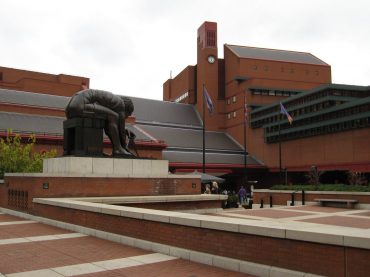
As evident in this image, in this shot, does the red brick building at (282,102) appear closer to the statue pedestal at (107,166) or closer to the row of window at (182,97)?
the row of window at (182,97)

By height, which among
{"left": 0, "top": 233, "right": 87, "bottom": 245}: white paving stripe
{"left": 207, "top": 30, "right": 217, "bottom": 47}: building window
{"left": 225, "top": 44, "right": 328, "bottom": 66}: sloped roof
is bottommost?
{"left": 0, "top": 233, "right": 87, "bottom": 245}: white paving stripe

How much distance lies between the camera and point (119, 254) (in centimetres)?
964

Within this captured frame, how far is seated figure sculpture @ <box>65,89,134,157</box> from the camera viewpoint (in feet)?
63.9

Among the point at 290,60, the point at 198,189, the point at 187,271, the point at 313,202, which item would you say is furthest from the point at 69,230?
the point at 290,60

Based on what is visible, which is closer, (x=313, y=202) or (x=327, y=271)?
(x=327, y=271)

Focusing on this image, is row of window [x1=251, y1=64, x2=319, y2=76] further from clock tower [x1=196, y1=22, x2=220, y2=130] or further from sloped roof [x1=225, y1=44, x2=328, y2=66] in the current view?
clock tower [x1=196, y1=22, x2=220, y2=130]

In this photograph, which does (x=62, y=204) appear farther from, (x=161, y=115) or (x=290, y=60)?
(x=290, y=60)

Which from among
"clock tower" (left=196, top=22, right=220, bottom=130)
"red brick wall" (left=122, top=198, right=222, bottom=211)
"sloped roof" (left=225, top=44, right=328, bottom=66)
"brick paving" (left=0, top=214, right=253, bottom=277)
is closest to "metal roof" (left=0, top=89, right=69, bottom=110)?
"clock tower" (left=196, top=22, right=220, bottom=130)

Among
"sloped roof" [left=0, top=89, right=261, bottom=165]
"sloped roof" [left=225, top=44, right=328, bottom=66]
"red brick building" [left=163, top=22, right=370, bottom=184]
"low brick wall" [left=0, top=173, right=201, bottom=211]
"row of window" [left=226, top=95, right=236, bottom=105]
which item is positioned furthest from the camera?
"sloped roof" [left=225, top=44, right=328, bottom=66]

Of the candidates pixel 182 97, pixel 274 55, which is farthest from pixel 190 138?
pixel 274 55

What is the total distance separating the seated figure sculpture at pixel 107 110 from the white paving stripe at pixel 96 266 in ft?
36.9

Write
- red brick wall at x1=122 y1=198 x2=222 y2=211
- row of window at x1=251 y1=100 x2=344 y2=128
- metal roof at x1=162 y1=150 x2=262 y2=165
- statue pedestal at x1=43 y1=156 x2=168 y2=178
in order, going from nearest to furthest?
red brick wall at x1=122 y1=198 x2=222 y2=211
statue pedestal at x1=43 y1=156 x2=168 y2=178
row of window at x1=251 y1=100 x2=344 y2=128
metal roof at x1=162 y1=150 x2=262 y2=165

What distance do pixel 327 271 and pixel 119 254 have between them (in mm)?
4824

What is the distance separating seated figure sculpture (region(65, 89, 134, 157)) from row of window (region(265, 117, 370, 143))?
30121 millimetres
